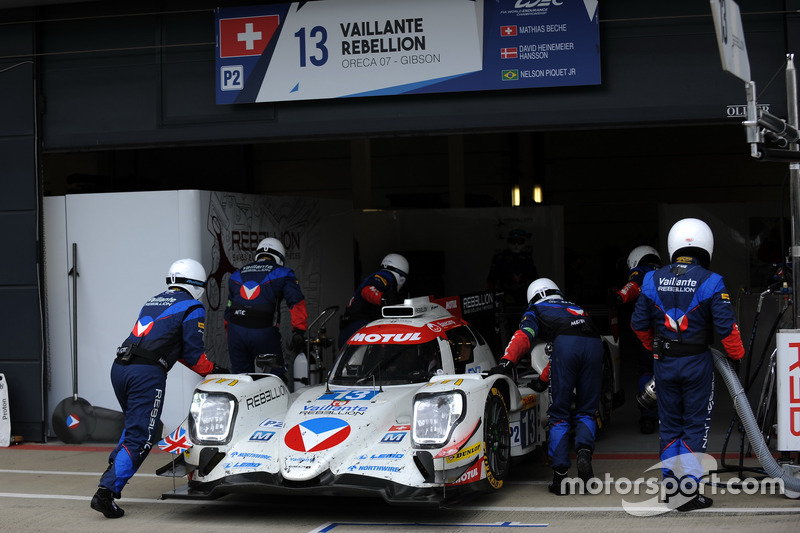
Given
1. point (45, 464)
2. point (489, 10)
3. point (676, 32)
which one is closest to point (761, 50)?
point (676, 32)

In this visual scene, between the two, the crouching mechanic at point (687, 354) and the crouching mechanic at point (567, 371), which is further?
the crouching mechanic at point (567, 371)

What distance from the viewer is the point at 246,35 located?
32.1ft

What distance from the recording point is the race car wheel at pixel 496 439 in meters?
6.84

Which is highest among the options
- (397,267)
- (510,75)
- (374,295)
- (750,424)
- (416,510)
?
(510,75)

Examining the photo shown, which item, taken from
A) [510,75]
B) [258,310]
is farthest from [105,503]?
[510,75]

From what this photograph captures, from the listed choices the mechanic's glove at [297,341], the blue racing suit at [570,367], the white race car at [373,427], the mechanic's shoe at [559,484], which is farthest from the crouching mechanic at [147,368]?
the mechanic's shoe at [559,484]

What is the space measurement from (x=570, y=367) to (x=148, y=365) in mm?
3174

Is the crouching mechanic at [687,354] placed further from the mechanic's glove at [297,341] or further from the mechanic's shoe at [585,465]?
the mechanic's glove at [297,341]

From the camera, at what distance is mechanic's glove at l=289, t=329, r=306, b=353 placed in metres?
9.39

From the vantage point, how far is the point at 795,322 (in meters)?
7.32

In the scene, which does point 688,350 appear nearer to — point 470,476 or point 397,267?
point 470,476

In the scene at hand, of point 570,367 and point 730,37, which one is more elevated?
point 730,37

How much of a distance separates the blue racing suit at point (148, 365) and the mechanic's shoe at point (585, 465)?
2886 mm

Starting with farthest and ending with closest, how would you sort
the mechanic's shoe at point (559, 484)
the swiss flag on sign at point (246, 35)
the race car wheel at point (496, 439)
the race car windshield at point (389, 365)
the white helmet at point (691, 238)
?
the swiss flag on sign at point (246, 35)
the race car windshield at point (389, 365)
the mechanic's shoe at point (559, 484)
the white helmet at point (691, 238)
the race car wheel at point (496, 439)
